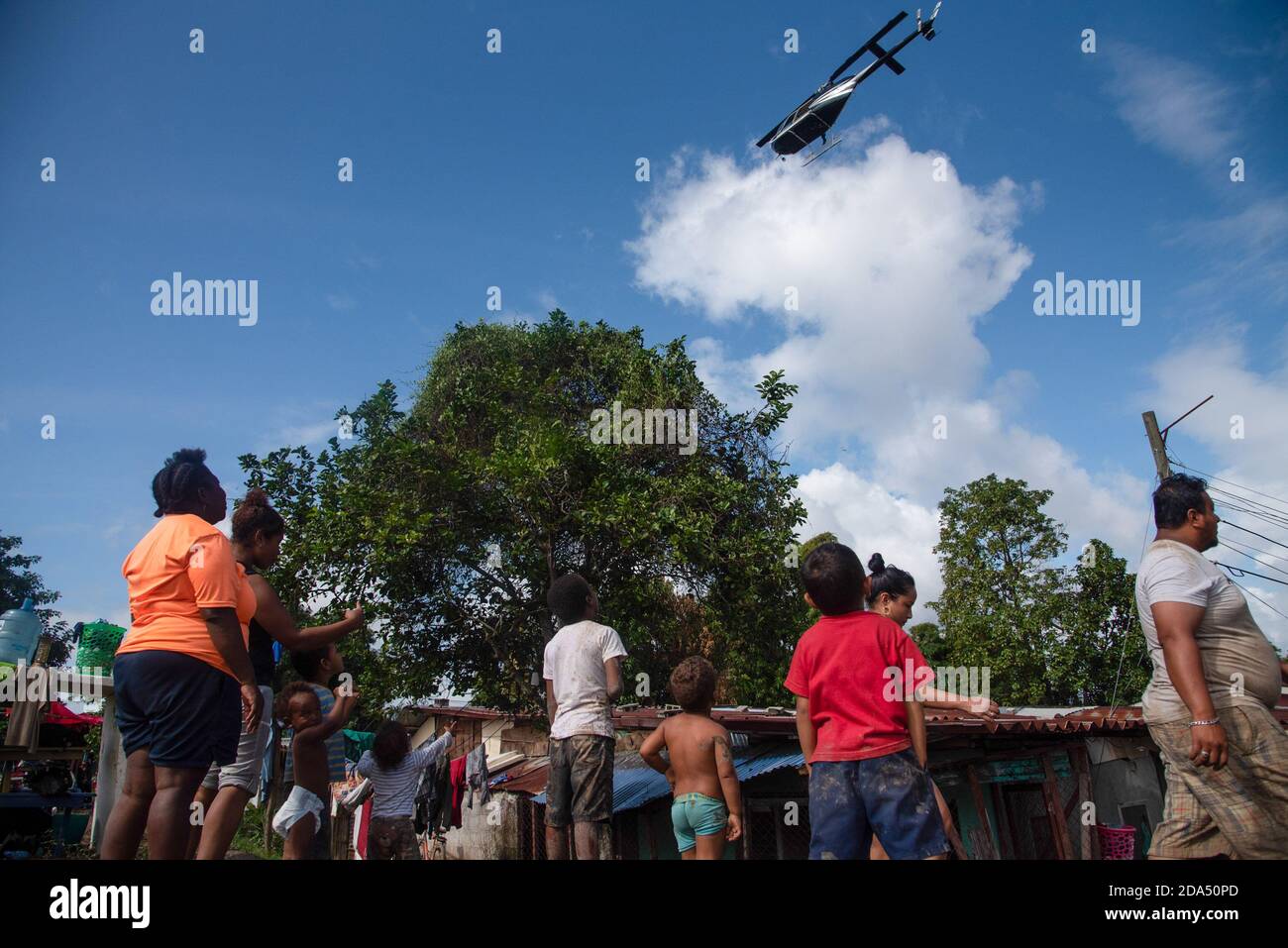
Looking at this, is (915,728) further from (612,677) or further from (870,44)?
(870,44)

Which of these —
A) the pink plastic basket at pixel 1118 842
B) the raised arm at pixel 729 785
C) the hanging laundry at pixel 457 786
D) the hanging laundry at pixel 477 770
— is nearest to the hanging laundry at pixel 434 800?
the hanging laundry at pixel 457 786

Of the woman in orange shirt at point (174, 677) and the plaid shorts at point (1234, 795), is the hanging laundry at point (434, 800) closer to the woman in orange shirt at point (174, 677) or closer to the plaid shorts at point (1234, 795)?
the woman in orange shirt at point (174, 677)

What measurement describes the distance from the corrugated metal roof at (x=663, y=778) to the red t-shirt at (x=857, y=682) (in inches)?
171

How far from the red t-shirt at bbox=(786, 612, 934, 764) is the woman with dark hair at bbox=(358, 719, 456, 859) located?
10.4 ft

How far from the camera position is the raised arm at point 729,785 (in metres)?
3.96

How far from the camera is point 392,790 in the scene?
525 centimetres

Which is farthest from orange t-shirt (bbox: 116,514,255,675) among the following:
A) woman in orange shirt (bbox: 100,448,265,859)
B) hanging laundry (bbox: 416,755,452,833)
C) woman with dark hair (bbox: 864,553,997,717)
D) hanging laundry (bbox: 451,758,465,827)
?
hanging laundry (bbox: 451,758,465,827)

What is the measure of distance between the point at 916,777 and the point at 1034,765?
23.4 feet

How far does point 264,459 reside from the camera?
11.9m

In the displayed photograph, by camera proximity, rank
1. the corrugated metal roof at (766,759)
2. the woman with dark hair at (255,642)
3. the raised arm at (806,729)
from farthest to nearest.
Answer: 1. the corrugated metal roof at (766,759)
2. the woman with dark hair at (255,642)
3. the raised arm at (806,729)

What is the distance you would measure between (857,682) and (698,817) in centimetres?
170

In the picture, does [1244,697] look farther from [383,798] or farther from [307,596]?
[307,596]

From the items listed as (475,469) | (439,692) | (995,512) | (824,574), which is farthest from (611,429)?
(995,512)

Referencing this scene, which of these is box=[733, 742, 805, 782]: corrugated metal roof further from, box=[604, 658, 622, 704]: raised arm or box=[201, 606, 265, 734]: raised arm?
box=[201, 606, 265, 734]: raised arm
